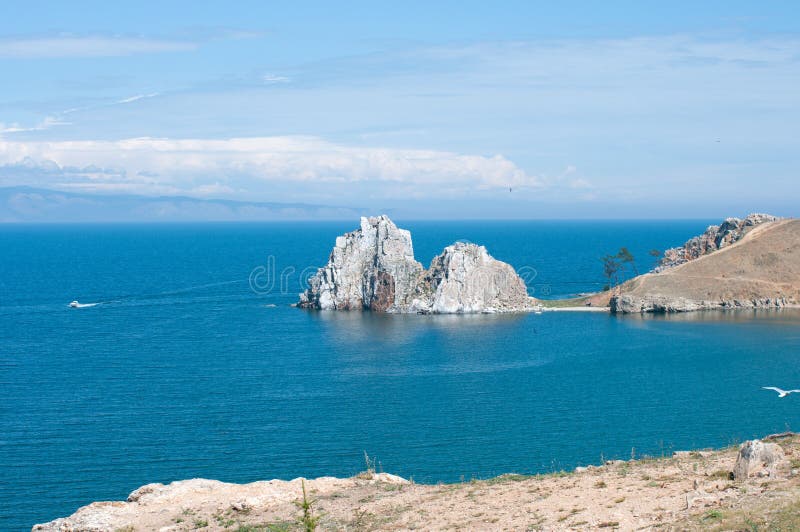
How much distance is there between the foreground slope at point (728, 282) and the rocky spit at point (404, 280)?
1485 cm

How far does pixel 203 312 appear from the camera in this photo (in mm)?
117812

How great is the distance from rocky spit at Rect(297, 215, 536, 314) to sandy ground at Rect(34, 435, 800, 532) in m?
83.8

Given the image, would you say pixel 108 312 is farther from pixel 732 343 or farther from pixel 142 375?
pixel 732 343

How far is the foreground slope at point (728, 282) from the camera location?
117 meters

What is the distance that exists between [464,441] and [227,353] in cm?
3875

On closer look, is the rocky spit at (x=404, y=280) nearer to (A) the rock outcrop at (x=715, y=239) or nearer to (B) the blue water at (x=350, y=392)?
(B) the blue water at (x=350, y=392)

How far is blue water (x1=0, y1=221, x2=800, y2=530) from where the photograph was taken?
50375 mm

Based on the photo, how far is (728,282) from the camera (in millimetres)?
120375

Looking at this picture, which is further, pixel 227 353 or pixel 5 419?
pixel 227 353

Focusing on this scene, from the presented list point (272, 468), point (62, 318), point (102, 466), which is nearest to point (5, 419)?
point (102, 466)

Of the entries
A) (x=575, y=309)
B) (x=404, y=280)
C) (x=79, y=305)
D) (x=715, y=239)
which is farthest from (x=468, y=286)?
(x=79, y=305)

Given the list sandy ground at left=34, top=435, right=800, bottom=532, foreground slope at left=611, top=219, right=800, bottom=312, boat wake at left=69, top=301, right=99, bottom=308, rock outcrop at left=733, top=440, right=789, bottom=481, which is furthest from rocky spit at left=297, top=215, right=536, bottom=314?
rock outcrop at left=733, top=440, right=789, bottom=481

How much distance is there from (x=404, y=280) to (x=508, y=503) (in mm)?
91617

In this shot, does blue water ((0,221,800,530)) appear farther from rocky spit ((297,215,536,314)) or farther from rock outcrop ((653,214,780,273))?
rock outcrop ((653,214,780,273))
